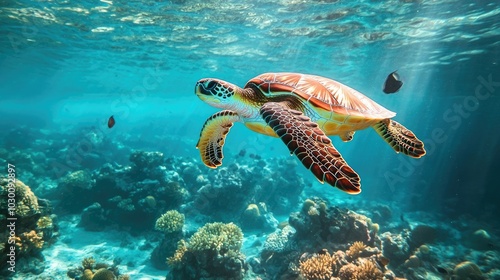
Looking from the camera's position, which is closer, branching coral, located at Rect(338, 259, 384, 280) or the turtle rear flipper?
the turtle rear flipper

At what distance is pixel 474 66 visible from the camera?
1847 cm

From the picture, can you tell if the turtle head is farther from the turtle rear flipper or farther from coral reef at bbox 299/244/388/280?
coral reef at bbox 299/244/388/280

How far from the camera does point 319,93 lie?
383cm

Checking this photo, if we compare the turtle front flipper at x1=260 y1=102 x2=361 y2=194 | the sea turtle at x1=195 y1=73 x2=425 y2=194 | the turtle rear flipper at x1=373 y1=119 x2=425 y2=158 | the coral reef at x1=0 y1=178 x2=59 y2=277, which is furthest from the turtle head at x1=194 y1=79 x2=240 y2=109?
the coral reef at x1=0 y1=178 x2=59 y2=277

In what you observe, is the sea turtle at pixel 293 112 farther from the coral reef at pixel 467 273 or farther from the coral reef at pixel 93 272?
the coral reef at pixel 467 273

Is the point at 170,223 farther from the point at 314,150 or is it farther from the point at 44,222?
the point at 314,150

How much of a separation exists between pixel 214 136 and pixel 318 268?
3.43 m

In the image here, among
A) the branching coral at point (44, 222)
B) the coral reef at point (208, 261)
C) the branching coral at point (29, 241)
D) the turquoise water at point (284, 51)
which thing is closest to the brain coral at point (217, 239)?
the coral reef at point (208, 261)

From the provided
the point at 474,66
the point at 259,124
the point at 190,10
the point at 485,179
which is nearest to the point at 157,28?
the point at 190,10

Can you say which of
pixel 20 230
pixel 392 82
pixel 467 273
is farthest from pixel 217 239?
pixel 467 273

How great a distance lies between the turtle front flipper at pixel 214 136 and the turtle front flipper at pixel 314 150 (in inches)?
57.2

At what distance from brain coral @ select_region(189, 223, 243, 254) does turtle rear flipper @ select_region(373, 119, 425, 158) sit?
168 inches

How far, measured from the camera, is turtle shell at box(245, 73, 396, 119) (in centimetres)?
367

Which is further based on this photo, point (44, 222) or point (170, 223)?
point (170, 223)
